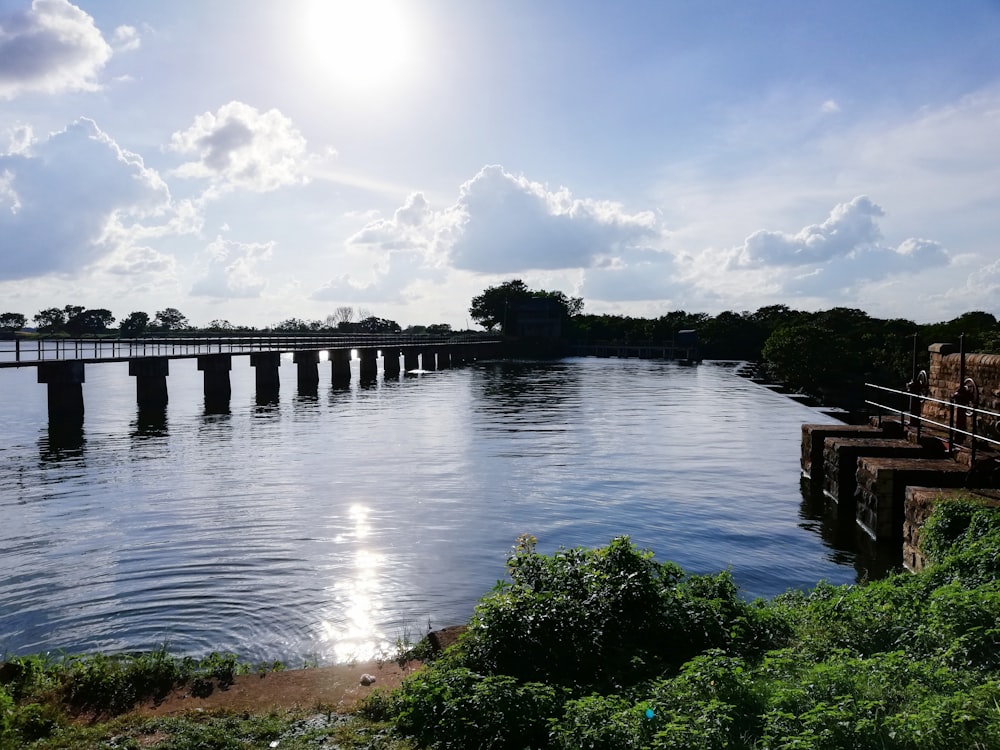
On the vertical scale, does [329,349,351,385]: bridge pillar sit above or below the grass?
above

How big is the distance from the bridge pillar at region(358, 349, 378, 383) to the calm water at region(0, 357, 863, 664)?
3735cm

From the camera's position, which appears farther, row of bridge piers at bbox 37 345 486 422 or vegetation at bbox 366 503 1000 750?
row of bridge piers at bbox 37 345 486 422

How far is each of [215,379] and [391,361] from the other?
4035 centimetres

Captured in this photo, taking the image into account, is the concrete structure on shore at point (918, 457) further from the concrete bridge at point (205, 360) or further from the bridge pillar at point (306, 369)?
the bridge pillar at point (306, 369)

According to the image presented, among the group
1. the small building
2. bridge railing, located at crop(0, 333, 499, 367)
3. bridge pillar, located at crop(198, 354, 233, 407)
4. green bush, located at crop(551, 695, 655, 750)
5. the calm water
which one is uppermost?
the small building

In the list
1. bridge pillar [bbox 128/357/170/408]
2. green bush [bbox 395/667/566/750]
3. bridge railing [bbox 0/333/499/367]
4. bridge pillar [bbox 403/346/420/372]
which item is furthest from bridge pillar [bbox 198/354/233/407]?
green bush [bbox 395/667/566/750]

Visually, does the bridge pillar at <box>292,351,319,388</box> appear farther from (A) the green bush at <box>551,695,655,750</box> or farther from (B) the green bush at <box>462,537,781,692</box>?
(A) the green bush at <box>551,695,655,750</box>

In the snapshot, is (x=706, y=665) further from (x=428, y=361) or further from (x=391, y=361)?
(x=428, y=361)

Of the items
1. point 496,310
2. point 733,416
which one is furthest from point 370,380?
point 496,310

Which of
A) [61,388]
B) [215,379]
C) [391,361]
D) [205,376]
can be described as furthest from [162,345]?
[391,361]

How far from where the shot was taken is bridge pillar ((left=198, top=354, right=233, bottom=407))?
55250 mm

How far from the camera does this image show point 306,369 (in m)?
70.8

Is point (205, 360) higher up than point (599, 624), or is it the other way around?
point (205, 360)

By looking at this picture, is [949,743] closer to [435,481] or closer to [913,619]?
[913,619]
